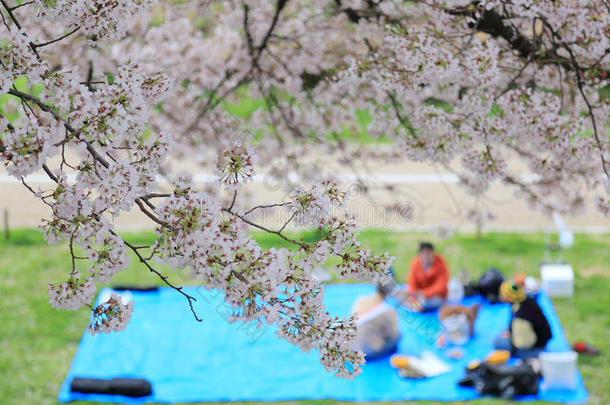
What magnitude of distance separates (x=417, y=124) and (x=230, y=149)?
141 centimetres

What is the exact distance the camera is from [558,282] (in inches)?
275

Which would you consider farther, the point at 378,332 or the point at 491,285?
the point at 491,285

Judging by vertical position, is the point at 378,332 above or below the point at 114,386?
above

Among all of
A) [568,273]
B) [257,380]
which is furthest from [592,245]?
[257,380]

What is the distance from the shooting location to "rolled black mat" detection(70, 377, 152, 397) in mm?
5309

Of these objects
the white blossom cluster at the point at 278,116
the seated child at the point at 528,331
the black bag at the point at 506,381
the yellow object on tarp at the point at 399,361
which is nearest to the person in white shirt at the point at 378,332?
the yellow object on tarp at the point at 399,361

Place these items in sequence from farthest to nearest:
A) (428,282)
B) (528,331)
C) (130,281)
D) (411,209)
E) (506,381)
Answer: (411,209) → (130,281) → (428,282) → (528,331) → (506,381)

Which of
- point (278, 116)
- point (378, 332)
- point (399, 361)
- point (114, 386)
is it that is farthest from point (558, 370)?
point (114, 386)

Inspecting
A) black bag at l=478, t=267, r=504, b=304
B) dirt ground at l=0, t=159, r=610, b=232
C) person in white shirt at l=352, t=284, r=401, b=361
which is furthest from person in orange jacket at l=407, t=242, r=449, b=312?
dirt ground at l=0, t=159, r=610, b=232

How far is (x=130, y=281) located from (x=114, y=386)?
2200 millimetres

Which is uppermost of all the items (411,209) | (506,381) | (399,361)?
(411,209)

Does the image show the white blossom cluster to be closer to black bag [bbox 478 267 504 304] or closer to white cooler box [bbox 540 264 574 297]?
black bag [bbox 478 267 504 304]

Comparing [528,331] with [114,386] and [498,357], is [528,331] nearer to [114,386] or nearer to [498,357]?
[498,357]

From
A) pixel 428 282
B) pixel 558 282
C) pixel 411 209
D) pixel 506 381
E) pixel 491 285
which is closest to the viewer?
pixel 506 381
